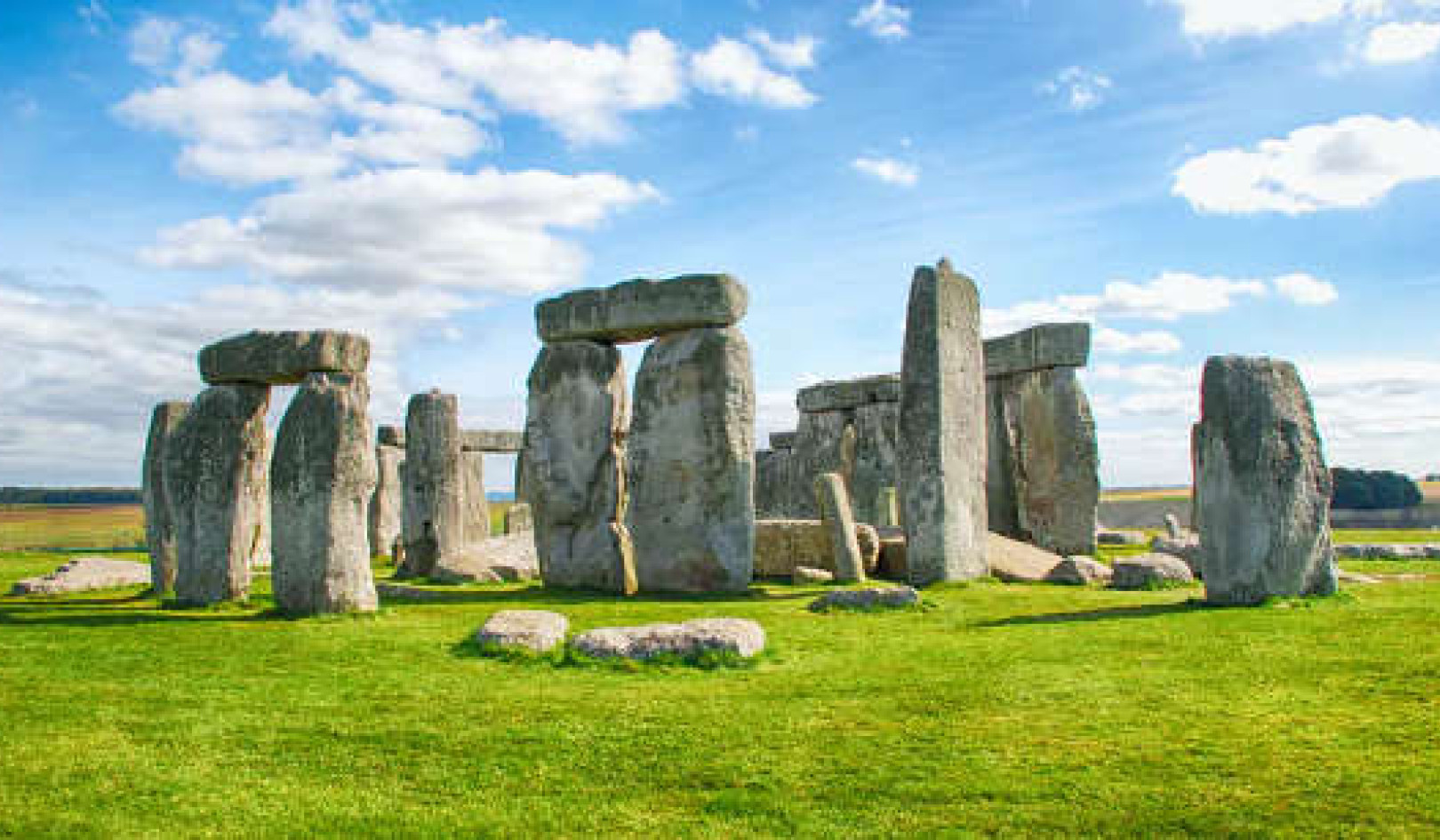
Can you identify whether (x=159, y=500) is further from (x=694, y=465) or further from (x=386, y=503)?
(x=386, y=503)

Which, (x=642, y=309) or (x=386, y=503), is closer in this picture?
(x=642, y=309)

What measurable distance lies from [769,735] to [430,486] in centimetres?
1099

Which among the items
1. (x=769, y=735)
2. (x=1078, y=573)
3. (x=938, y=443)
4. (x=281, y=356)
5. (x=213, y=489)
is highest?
(x=281, y=356)

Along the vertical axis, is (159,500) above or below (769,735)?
above

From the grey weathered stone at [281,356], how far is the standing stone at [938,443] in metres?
5.62

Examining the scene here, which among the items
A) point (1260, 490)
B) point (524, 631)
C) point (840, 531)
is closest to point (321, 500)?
point (524, 631)

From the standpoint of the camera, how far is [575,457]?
1223 centimetres

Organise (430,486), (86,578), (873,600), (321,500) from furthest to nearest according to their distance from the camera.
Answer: (430,486)
(86,578)
(873,600)
(321,500)

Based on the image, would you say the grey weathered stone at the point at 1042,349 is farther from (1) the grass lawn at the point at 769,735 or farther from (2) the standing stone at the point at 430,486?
(2) the standing stone at the point at 430,486

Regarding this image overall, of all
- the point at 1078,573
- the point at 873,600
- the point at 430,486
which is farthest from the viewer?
the point at 430,486

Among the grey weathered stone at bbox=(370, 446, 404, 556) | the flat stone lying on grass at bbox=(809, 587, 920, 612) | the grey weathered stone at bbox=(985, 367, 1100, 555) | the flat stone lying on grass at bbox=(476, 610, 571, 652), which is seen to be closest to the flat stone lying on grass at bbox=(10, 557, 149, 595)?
the grey weathered stone at bbox=(370, 446, 404, 556)

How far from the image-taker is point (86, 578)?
12445 mm

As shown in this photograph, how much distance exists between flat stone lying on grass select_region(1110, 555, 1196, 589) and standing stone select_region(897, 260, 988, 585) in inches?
58.9

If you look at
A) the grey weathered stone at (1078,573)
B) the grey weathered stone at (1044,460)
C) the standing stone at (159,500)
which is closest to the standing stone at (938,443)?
the grey weathered stone at (1078,573)
